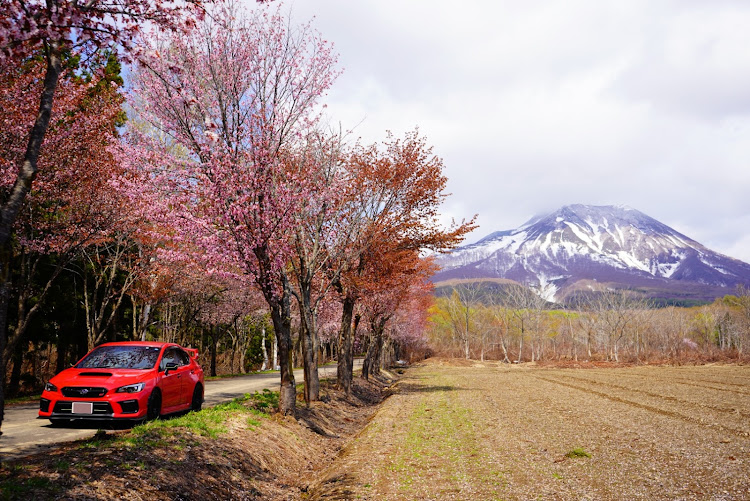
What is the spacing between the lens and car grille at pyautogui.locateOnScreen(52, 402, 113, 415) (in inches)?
403

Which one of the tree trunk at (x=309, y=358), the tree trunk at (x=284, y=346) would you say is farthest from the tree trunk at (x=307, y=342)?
the tree trunk at (x=284, y=346)

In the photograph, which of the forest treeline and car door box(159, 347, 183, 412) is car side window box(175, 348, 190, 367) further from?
the forest treeline

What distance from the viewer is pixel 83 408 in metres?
10.2

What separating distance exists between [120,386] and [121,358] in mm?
1505

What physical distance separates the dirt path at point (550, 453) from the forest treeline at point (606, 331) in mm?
58954

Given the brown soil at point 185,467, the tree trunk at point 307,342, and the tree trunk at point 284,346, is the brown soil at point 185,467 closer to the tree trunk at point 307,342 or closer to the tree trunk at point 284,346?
the tree trunk at point 284,346

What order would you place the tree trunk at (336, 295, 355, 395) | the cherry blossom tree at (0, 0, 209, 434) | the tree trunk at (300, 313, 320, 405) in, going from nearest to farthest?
the cherry blossom tree at (0, 0, 209, 434), the tree trunk at (300, 313, 320, 405), the tree trunk at (336, 295, 355, 395)

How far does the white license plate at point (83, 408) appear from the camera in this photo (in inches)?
403

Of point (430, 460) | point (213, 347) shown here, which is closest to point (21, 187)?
point (430, 460)

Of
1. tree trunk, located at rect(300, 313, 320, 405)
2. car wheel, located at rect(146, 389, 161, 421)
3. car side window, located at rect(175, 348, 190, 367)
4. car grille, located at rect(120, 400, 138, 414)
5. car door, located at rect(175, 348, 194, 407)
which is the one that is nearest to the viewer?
car grille, located at rect(120, 400, 138, 414)

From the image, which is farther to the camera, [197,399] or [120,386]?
[197,399]

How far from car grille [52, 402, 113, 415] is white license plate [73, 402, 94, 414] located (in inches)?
2.9

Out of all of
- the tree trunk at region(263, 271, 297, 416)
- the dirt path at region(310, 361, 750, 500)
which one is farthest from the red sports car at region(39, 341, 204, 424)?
the dirt path at region(310, 361, 750, 500)

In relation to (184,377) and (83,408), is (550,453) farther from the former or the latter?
(83,408)
